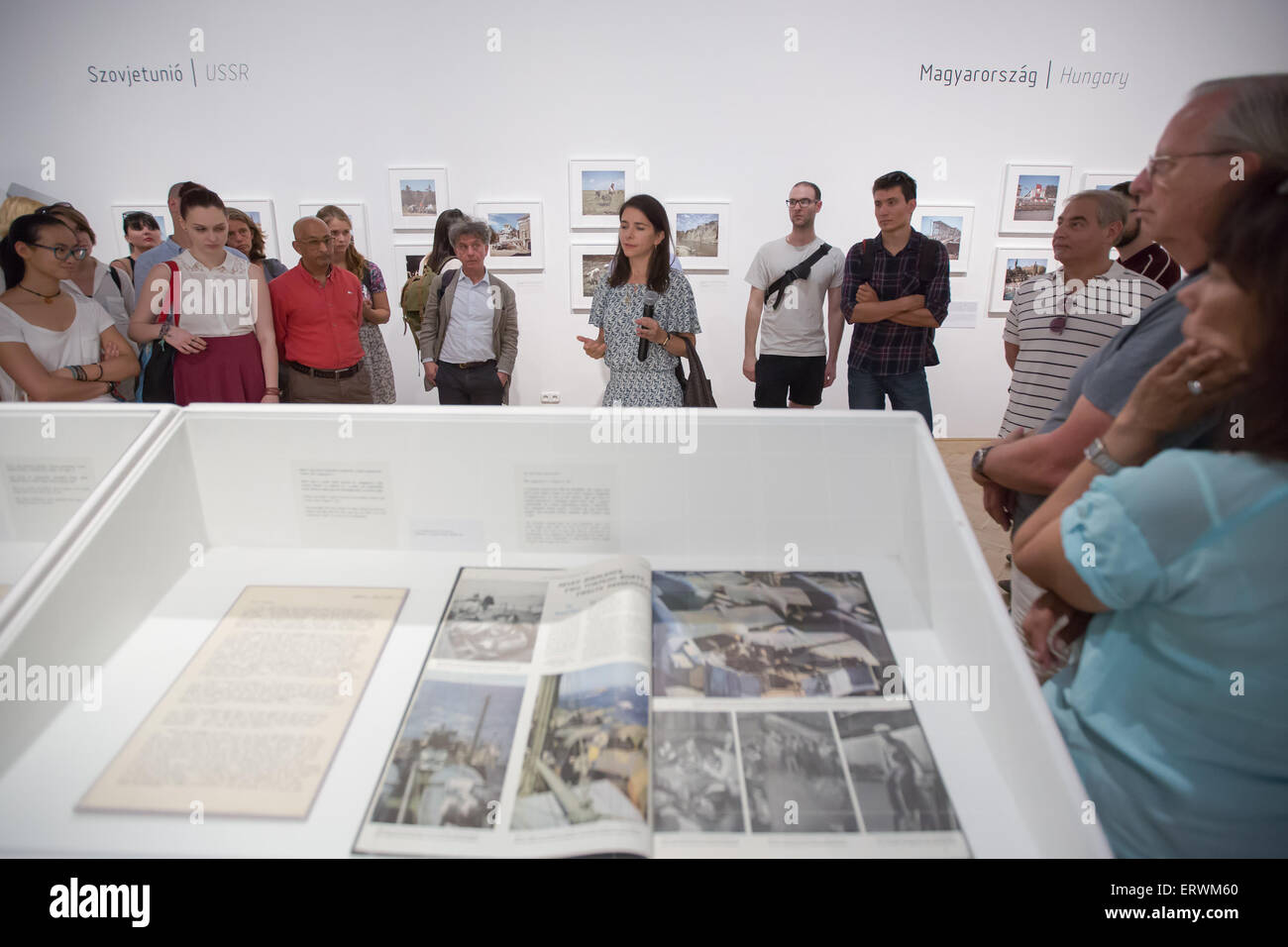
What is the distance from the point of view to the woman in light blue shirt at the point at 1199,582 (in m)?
0.82

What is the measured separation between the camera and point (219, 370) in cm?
338

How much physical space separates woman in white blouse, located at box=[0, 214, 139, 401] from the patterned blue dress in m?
2.11

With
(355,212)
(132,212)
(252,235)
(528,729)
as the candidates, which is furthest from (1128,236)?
(132,212)

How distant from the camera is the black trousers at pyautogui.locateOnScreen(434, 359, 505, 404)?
4480mm

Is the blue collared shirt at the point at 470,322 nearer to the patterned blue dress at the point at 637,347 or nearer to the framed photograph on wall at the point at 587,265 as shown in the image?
the framed photograph on wall at the point at 587,265

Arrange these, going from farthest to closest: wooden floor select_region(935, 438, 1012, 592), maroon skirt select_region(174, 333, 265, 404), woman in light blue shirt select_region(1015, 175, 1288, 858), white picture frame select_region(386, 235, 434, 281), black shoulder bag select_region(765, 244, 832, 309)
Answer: white picture frame select_region(386, 235, 434, 281) → black shoulder bag select_region(765, 244, 832, 309) → wooden floor select_region(935, 438, 1012, 592) → maroon skirt select_region(174, 333, 265, 404) → woman in light blue shirt select_region(1015, 175, 1288, 858)

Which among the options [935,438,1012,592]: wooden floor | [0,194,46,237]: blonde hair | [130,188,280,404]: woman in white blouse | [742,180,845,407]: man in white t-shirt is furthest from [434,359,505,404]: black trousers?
[935,438,1012,592]: wooden floor

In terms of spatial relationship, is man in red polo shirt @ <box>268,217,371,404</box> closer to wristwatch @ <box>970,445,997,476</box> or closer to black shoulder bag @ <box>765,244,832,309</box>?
black shoulder bag @ <box>765,244,832,309</box>

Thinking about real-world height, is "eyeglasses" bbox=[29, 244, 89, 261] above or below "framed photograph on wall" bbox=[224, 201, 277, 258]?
below

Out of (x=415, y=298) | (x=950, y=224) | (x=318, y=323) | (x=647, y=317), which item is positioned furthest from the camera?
(x=950, y=224)

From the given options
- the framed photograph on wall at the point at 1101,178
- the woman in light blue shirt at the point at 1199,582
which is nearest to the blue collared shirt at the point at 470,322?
the woman in light blue shirt at the point at 1199,582

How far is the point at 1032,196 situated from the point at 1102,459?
17.5 feet

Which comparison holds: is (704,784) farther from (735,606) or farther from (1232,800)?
(1232,800)

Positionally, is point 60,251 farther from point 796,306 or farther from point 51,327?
point 796,306
